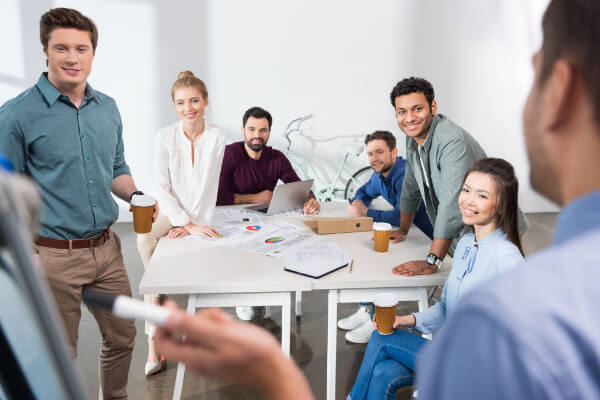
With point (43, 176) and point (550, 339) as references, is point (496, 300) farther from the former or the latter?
point (43, 176)

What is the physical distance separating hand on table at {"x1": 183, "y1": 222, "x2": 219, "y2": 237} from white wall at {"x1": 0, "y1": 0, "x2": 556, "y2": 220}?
9.41 feet

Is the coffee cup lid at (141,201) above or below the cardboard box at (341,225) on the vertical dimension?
above

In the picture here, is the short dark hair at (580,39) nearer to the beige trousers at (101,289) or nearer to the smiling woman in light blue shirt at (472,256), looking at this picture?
the smiling woman in light blue shirt at (472,256)

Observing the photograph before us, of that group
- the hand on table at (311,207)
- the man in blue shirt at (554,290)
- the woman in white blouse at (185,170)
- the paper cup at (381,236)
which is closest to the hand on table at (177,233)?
the woman in white blouse at (185,170)

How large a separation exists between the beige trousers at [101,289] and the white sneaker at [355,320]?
1.38m

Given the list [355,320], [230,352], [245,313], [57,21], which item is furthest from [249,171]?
[230,352]

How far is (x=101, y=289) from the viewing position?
195cm

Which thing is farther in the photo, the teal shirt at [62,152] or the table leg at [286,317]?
the table leg at [286,317]

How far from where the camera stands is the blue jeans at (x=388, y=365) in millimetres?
1785

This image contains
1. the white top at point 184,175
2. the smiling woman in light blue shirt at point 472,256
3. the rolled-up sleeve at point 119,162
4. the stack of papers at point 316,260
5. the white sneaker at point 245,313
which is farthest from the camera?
the white sneaker at point 245,313

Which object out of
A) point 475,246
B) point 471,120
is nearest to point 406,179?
point 475,246

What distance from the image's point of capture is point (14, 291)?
1.56 feet

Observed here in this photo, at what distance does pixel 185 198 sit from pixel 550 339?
2.27m

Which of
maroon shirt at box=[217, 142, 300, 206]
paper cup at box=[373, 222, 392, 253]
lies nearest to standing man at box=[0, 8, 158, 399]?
paper cup at box=[373, 222, 392, 253]
